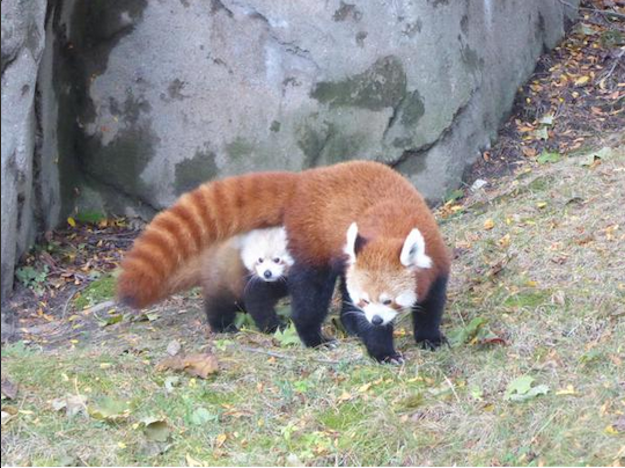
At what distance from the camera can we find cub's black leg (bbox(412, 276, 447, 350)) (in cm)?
549

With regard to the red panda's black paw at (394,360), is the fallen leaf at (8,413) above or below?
above

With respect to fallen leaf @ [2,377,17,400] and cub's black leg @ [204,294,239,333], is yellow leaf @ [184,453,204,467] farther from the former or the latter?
cub's black leg @ [204,294,239,333]

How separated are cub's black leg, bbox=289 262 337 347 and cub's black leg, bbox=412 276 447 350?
1.64ft

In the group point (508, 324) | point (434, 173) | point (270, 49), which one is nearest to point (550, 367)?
point (508, 324)

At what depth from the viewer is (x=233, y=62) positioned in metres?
7.34

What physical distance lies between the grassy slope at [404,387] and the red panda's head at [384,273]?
0.30 m

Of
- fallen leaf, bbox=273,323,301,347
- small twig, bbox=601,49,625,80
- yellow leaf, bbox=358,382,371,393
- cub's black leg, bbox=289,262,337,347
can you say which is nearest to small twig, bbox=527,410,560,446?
yellow leaf, bbox=358,382,371,393

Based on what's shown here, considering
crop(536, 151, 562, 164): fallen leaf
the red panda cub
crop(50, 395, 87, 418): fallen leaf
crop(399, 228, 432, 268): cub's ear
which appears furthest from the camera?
Answer: crop(536, 151, 562, 164): fallen leaf

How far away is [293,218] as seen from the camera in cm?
577

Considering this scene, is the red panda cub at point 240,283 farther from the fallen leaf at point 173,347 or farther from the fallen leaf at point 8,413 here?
the fallen leaf at point 8,413

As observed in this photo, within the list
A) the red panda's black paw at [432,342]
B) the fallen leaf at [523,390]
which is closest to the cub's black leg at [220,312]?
the red panda's black paw at [432,342]

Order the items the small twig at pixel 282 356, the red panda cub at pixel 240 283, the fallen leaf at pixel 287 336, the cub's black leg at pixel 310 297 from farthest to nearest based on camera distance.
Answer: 1. the red panda cub at pixel 240 283
2. the fallen leaf at pixel 287 336
3. the cub's black leg at pixel 310 297
4. the small twig at pixel 282 356

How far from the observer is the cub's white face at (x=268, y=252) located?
5.95 meters

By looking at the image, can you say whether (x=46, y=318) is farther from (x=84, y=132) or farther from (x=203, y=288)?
(x=84, y=132)
